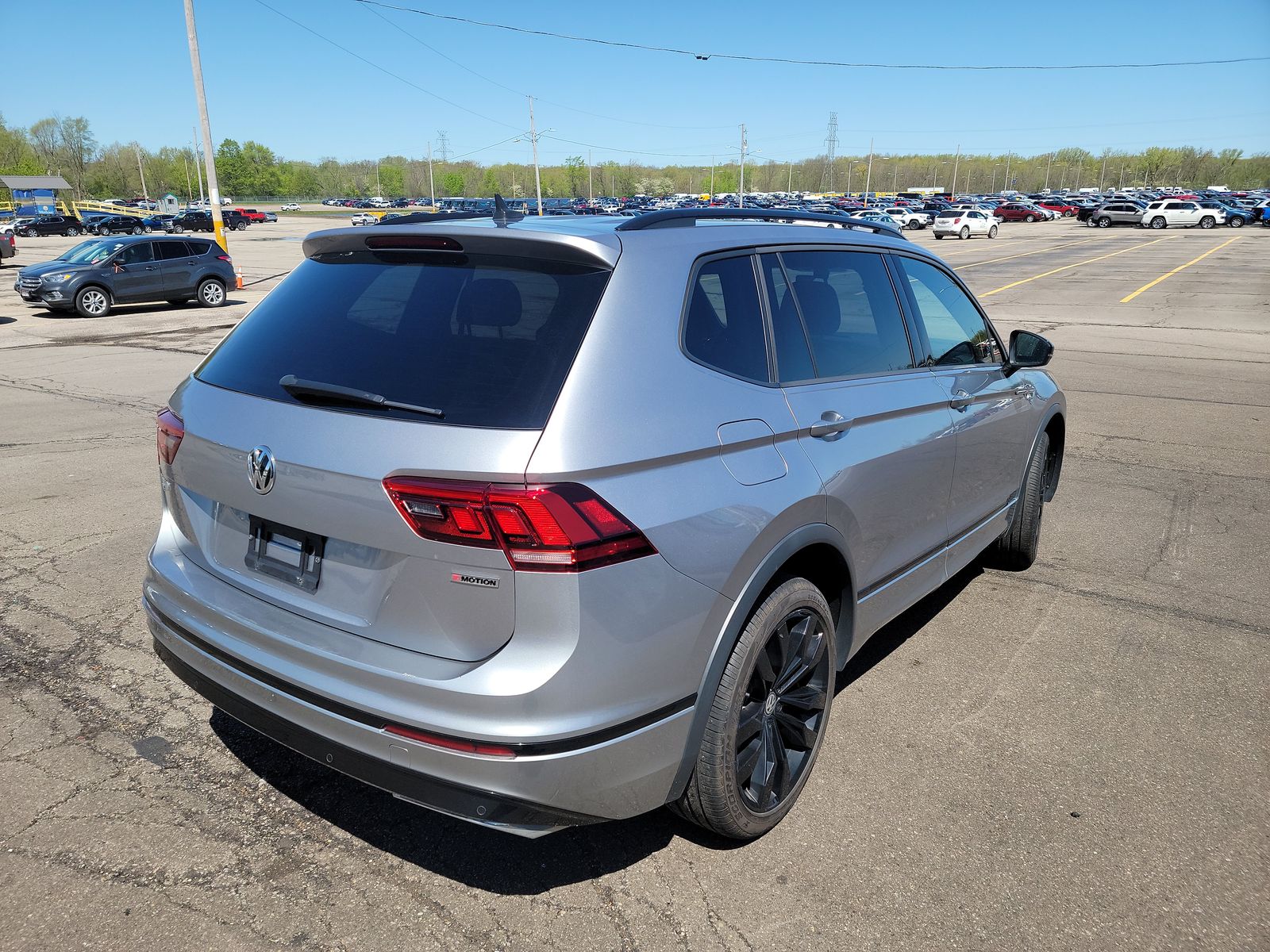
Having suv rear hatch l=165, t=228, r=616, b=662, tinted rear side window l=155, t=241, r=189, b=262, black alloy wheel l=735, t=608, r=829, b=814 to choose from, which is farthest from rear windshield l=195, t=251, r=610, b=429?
tinted rear side window l=155, t=241, r=189, b=262

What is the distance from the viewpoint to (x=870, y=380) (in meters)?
3.27

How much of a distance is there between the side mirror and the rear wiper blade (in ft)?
10.7

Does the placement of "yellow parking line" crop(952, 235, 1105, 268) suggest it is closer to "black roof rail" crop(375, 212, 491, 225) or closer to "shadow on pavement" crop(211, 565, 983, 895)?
"black roof rail" crop(375, 212, 491, 225)

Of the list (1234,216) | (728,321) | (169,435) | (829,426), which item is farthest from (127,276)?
(1234,216)

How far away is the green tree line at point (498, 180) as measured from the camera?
13725 cm

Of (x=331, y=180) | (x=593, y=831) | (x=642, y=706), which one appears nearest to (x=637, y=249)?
(x=642, y=706)

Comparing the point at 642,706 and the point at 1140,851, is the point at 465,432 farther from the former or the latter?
the point at 1140,851

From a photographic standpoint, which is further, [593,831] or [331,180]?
[331,180]

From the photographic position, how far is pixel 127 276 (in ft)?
63.3

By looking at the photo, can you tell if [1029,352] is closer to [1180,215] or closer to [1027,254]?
[1027,254]

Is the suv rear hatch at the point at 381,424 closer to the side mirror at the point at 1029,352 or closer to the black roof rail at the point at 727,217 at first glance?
the black roof rail at the point at 727,217

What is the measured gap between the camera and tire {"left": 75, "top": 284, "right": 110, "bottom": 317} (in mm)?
18797

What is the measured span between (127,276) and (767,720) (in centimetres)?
2051

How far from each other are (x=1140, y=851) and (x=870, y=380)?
172 cm
